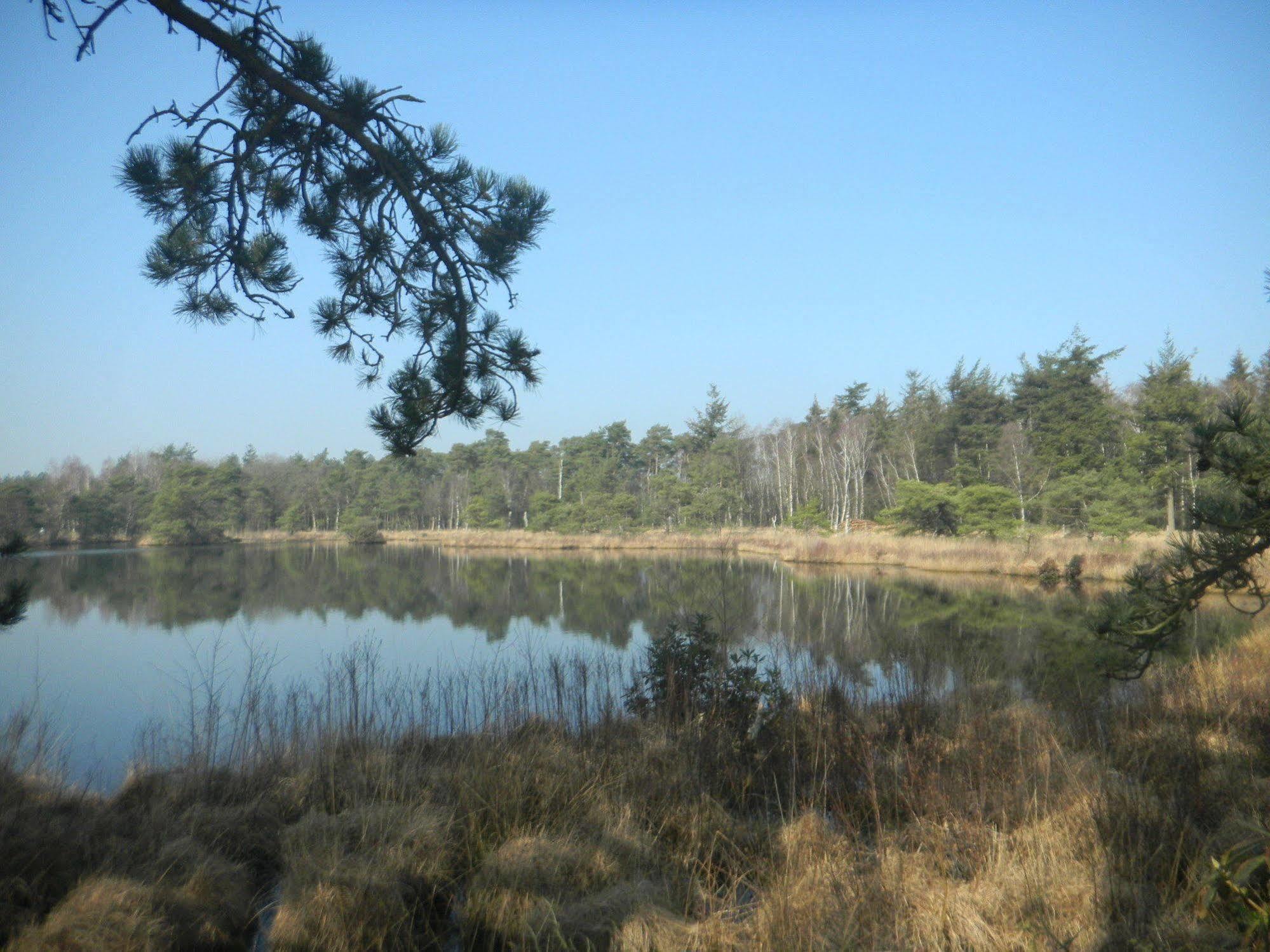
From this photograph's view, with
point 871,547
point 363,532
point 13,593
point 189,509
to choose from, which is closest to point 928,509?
point 871,547

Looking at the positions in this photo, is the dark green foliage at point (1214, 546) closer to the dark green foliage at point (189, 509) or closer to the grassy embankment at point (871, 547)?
the grassy embankment at point (871, 547)

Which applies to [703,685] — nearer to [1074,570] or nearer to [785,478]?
[1074,570]

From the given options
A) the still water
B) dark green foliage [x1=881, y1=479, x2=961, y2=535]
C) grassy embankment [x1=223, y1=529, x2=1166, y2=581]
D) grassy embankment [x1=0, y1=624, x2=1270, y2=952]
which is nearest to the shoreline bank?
grassy embankment [x1=223, y1=529, x2=1166, y2=581]

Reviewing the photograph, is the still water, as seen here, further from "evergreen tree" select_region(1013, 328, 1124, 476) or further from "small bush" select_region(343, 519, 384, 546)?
"small bush" select_region(343, 519, 384, 546)

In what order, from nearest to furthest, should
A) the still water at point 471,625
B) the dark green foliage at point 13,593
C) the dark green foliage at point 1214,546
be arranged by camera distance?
the dark green foliage at point 13,593
the dark green foliage at point 1214,546
the still water at point 471,625

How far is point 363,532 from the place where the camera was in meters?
42.2

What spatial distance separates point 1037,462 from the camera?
2888 centimetres

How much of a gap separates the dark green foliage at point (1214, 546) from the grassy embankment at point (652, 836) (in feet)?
2.21

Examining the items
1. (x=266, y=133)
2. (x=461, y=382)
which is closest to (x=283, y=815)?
(x=461, y=382)

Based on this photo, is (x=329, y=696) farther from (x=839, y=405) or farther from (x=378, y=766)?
(x=839, y=405)

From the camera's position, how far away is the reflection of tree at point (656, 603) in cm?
778

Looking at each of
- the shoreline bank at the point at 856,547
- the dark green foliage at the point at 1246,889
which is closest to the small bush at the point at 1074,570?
the shoreline bank at the point at 856,547

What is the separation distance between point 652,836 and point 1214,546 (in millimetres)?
2741

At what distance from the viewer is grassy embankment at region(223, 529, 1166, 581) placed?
18750 mm
